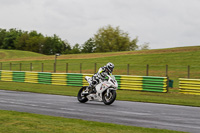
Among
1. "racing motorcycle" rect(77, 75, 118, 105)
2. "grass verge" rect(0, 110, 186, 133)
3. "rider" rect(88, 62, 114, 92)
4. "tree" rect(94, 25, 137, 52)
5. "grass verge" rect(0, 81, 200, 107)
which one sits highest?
"tree" rect(94, 25, 137, 52)

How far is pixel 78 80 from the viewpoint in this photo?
29.2 meters

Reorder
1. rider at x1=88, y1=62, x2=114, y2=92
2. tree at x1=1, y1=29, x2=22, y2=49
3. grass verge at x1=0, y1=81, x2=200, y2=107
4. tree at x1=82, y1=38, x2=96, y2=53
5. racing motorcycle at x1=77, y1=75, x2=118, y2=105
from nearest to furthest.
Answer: racing motorcycle at x1=77, y1=75, x2=118, y2=105 → rider at x1=88, y1=62, x2=114, y2=92 → grass verge at x1=0, y1=81, x2=200, y2=107 → tree at x1=82, y1=38, x2=96, y2=53 → tree at x1=1, y1=29, x2=22, y2=49

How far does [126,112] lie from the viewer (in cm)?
1224

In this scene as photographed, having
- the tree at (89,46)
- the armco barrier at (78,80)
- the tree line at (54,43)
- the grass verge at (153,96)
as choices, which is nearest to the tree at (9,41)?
the tree line at (54,43)

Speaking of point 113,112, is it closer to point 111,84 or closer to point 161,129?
point 111,84

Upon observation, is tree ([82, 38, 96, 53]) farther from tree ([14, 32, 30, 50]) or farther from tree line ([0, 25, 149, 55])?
tree ([14, 32, 30, 50])

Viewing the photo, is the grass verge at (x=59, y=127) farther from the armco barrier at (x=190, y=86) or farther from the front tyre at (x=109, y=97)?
the armco barrier at (x=190, y=86)

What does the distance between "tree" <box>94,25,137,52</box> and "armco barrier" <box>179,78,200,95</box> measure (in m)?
80.9

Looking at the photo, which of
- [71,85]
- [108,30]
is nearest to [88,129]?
[71,85]

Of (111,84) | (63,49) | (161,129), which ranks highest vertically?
(63,49)

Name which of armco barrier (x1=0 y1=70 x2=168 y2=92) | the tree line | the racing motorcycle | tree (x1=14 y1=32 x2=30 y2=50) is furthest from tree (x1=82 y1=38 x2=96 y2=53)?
the racing motorcycle

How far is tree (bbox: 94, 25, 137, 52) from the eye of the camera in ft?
343

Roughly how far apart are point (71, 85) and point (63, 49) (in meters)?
120

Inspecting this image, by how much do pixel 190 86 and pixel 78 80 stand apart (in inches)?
398
